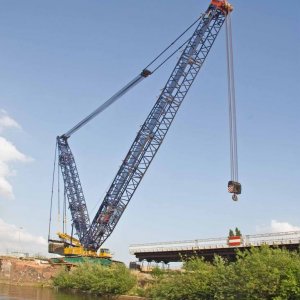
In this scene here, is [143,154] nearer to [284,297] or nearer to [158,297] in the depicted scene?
[158,297]

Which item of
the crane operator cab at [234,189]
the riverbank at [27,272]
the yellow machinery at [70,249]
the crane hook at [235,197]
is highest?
the crane operator cab at [234,189]

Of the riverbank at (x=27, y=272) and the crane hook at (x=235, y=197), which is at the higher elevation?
the crane hook at (x=235, y=197)

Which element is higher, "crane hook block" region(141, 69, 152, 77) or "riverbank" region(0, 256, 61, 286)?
A: "crane hook block" region(141, 69, 152, 77)

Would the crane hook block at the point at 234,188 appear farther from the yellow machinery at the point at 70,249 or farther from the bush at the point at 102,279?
the yellow machinery at the point at 70,249

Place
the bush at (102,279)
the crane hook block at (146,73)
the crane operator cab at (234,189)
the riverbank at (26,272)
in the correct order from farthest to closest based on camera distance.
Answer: the riverbank at (26,272), the crane hook block at (146,73), the bush at (102,279), the crane operator cab at (234,189)

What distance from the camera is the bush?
175ft

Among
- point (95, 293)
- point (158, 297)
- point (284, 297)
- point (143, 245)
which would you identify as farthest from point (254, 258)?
point (143, 245)

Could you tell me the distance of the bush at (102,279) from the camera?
53375 mm

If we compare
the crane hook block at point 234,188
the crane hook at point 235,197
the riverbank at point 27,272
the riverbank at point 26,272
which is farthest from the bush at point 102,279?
the crane hook block at point 234,188

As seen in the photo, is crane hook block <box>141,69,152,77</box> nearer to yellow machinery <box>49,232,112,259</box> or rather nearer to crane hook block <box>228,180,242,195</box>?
crane hook block <box>228,180,242,195</box>

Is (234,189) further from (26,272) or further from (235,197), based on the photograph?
(26,272)

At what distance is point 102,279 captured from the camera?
55.4 metres

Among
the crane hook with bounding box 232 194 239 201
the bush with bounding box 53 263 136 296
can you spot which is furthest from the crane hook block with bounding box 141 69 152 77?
the bush with bounding box 53 263 136 296

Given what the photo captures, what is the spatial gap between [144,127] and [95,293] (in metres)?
26.1
